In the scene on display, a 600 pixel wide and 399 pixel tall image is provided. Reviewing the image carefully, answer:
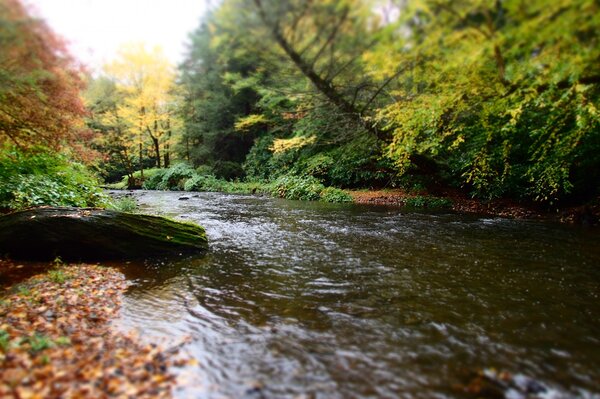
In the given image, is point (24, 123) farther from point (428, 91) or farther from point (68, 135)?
point (428, 91)

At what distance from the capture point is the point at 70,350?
3.54 meters

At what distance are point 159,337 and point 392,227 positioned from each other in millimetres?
7995

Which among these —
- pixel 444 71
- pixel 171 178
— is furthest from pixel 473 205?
pixel 171 178

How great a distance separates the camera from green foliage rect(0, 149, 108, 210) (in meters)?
8.33

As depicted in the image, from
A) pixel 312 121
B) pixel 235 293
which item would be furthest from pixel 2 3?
pixel 312 121

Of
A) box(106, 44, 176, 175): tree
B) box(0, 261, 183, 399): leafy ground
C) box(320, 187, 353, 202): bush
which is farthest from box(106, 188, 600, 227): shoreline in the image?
box(106, 44, 176, 175): tree

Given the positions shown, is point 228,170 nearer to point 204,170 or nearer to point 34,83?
point 204,170

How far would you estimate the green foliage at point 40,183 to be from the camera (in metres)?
8.33

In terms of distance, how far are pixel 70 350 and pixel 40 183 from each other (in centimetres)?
762

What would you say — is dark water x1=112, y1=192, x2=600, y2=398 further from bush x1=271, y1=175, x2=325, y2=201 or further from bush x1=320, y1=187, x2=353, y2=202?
bush x1=271, y1=175, x2=325, y2=201

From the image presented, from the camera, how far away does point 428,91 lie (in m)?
8.57

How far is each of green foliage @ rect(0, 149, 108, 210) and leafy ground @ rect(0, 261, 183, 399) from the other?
13.4 ft

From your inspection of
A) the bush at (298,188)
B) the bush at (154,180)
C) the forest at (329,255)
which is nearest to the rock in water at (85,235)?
the forest at (329,255)

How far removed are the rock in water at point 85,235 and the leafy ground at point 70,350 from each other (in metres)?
1.62
